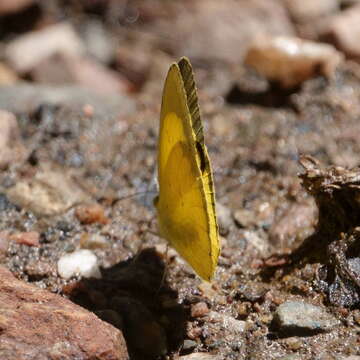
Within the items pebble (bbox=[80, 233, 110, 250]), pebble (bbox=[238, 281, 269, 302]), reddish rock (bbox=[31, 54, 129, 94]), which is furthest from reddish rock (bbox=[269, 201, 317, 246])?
reddish rock (bbox=[31, 54, 129, 94])

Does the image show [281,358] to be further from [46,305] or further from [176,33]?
[176,33]

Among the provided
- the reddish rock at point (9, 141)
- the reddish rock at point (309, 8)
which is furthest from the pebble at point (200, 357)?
the reddish rock at point (309, 8)

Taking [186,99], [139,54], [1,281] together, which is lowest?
[139,54]

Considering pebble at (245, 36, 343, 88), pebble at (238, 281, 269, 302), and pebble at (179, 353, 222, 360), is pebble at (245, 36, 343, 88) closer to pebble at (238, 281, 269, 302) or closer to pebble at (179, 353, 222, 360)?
pebble at (238, 281, 269, 302)

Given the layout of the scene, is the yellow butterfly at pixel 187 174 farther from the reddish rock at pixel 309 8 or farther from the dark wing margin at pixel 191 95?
the reddish rock at pixel 309 8

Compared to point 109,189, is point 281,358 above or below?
above

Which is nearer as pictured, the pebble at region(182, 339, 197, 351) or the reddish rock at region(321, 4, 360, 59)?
the pebble at region(182, 339, 197, 351)

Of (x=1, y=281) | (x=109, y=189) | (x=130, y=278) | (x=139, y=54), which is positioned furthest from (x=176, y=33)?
(x=1, y=281)

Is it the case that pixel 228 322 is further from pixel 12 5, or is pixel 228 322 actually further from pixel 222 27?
pixel 12 5
